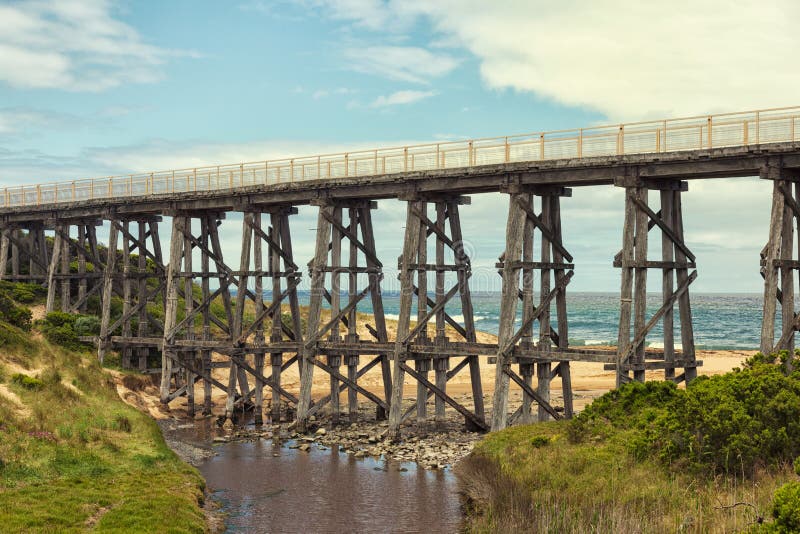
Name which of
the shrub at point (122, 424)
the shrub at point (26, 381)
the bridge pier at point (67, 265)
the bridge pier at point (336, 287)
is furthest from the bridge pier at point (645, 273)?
the bridge pier at point (67, 265)

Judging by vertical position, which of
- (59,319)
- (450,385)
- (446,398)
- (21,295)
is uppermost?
(21,295)

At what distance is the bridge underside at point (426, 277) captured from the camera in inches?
946

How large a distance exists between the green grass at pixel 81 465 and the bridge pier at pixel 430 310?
832 centimetres

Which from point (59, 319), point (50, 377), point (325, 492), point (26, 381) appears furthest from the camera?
point (59, 319)

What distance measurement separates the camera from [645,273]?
2430 cm

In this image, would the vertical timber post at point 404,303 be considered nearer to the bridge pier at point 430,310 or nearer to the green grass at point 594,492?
the bridge pier at point 430,310

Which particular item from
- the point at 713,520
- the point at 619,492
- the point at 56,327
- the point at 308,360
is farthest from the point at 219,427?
the point at 713,520

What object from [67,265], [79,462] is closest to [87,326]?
[67,265]

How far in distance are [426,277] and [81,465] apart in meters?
13.2

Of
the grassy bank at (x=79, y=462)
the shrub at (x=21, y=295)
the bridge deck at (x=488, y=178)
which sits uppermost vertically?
the bridge deck at (x=488, y=178)

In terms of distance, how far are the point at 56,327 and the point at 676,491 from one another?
3307 centimetres

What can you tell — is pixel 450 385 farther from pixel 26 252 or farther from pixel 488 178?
pixel 488 178

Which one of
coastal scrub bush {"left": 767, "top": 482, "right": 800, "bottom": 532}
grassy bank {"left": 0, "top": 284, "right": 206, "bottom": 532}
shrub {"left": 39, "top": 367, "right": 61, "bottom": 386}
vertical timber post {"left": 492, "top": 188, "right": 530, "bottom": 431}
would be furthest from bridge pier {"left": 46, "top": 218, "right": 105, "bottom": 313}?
coastal scrub bush {"left": 767, "top": 482, "right": 800, "bottom": 532}

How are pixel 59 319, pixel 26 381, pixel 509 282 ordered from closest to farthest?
pixel 509 282
pixel 26 381
pixel 59 319
